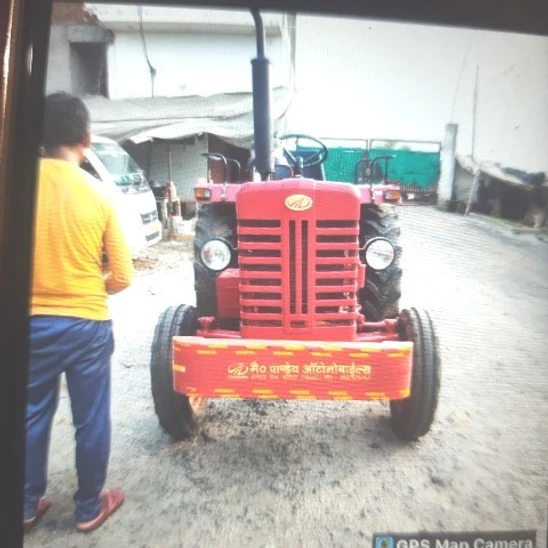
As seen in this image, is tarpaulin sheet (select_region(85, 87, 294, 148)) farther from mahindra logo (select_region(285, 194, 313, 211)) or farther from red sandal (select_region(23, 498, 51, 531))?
red sandal (select_region(23, 498, 51, 531))

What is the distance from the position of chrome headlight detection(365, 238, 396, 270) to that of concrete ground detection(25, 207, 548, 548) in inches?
2.8

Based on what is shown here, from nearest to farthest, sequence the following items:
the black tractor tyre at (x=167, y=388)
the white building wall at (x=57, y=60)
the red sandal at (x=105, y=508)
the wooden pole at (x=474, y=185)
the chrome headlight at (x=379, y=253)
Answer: the white building wall at (x=57, y=60)
the red sandal at (x=105, y=508)
the wooden pole at (x=474, y=185)
the black tractor tyre at (x=167, y=388)
the chrome headlight at (x=379, y=253)

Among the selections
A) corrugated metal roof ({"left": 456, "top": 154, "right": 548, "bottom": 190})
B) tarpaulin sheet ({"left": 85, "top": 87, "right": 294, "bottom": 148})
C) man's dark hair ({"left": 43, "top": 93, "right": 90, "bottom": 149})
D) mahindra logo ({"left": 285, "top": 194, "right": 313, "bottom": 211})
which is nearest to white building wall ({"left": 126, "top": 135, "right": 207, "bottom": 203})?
tarpaulin sheet ({"left": 85, "top": 87, "right": 294, "bottom": 148})

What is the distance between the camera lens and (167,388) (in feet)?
4.82

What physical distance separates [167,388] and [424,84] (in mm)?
1250

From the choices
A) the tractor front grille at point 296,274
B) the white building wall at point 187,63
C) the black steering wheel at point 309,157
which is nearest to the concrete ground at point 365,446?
the tractor front grille at point 296,274

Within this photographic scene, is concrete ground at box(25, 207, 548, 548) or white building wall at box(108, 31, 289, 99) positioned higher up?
white building wall at box(108, 31, 289, 99)

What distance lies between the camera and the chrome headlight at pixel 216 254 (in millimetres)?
1641

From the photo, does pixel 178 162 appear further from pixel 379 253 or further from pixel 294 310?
pixel 379 253

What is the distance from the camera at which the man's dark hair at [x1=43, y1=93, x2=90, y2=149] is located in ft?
3.29

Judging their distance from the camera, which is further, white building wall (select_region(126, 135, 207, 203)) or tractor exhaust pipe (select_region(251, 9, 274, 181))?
white building wall (select_region(126, 135, 207, 203))

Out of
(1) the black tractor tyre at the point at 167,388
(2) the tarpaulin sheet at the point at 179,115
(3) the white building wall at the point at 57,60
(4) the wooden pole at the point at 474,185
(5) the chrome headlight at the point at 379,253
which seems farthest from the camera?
(5) the chrome headlight at the point at 379,253

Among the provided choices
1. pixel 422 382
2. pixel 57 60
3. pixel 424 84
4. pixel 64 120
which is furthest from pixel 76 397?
pixel 424 84

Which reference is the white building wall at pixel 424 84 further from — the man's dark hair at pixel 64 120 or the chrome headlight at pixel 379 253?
the man's dark hair at pixel 64 120
